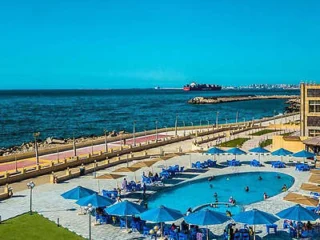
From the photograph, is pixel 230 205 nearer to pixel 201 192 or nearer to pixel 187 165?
pixel 201 192

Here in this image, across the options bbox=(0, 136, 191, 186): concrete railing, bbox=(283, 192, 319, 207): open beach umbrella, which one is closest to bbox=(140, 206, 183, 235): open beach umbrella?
bbox=(283, 192, 319, 207): open beach umbrella

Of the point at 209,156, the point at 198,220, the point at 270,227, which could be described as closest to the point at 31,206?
the point at 198,220

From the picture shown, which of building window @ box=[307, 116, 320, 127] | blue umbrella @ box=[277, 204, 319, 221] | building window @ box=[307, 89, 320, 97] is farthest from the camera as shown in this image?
building window @ box=[307, 116, 320, 127]

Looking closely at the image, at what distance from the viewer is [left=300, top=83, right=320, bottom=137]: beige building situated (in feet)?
154

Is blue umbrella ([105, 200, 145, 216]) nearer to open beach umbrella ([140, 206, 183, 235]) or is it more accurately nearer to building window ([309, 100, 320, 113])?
open beach umbrella ([140, 206, 183, 235])

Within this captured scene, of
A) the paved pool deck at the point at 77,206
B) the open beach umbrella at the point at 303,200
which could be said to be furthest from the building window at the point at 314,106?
the open beach umbrella at the point at 303,200

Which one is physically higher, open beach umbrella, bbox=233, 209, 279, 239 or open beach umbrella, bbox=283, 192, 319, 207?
open beach umbrella, bbox=233, 209, 279, 239

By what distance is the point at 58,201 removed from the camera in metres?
27.5

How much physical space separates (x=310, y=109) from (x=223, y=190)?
20759mm

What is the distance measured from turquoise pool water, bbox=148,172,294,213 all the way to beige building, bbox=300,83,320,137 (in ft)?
47.1

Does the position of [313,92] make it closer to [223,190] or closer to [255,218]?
[223,190]

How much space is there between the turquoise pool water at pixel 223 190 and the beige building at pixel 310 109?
14.4 meters

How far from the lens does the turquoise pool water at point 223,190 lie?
94.0 ft

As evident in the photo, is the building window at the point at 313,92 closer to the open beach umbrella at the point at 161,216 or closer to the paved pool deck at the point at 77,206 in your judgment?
the paved pool deck at the point at 77,206
